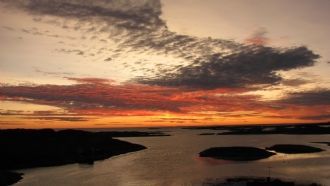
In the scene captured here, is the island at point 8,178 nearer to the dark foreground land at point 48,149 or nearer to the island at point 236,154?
the dark foreground land at point 48,149

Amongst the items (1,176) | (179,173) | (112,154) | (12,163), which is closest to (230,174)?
(179,173)

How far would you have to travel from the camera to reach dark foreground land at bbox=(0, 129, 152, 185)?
80.4 meters

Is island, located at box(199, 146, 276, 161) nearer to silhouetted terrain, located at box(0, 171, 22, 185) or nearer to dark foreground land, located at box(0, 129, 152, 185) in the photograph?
dark foreground land, located at box(0, 129, 152, 185)

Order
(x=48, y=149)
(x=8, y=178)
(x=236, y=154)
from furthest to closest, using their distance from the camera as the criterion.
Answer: (x=48, y=149)
(x=236, y=154)
(x=8, y=178)

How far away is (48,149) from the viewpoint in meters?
99.2

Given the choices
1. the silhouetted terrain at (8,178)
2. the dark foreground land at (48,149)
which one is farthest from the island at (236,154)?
the silhouetted terrain at (8,178)

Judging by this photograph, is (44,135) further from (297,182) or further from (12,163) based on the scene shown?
(297,182)

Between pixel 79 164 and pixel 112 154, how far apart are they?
23.0 m

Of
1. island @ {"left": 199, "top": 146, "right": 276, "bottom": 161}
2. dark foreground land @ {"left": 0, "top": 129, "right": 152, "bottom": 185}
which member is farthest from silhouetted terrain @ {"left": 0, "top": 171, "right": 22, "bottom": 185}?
island @ {"left": 199, "top": 146, "right": 276, "bottom": 161}

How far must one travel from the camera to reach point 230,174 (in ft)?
204

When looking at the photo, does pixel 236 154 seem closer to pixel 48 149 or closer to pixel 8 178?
pixel 48 149

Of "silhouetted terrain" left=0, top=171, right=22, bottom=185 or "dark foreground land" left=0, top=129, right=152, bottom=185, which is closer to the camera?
"silhouetted terrain" left=0, top=171, right=22, bottom=185

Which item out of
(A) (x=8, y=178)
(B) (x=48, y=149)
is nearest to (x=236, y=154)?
(B) (x=48, y=149)

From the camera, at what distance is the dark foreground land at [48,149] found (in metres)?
80.4
